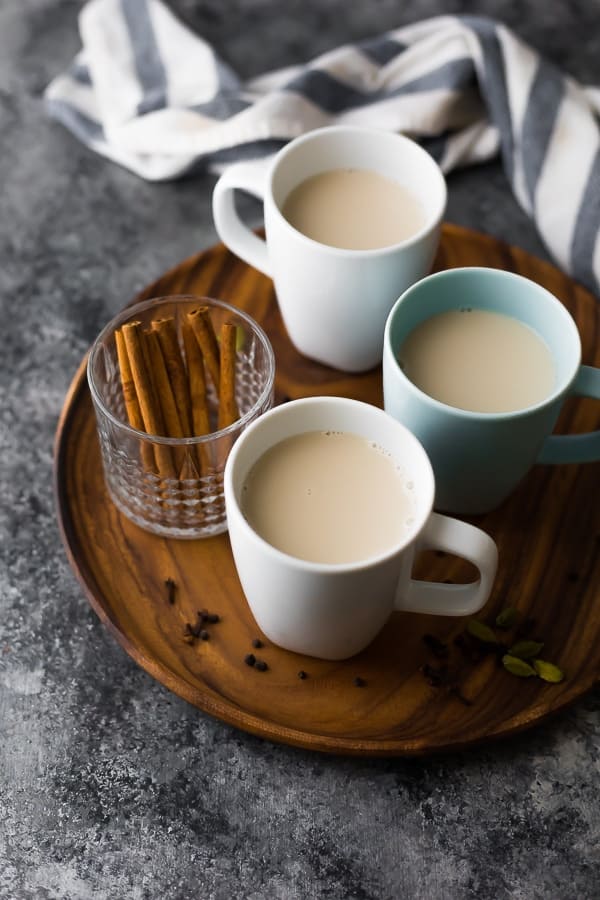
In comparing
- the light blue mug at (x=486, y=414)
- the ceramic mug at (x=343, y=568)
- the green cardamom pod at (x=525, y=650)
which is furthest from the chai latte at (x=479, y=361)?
the green cardamom pod at (x=525, y=650)

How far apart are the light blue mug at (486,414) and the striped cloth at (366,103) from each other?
1.04 ft

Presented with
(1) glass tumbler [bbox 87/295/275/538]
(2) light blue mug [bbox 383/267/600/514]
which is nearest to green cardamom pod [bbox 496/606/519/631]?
(2) light blue mug [bbox 383/267/600/514]

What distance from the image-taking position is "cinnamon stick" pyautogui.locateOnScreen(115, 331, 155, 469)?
3.50ft

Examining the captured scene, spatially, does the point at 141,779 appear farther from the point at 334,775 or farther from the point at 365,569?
the point at 365,569

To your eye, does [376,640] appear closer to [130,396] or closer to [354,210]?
[130,396]

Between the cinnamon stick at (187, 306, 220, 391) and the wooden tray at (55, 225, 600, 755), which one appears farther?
the cinnamon stick at (187, 306, 220, 391)

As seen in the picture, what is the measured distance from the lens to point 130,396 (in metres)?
1.07

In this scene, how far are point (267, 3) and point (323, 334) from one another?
799mm

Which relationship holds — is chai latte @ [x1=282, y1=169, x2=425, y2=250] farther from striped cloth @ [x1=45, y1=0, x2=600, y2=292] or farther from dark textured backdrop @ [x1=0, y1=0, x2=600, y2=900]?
dark textured backdrop @ [x1=0, y1=0, x2=600, y2=900]

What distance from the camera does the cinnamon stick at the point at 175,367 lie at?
1072 mm

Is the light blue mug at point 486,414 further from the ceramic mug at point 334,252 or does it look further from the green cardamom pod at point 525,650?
the green cardamom pod at point 525,650

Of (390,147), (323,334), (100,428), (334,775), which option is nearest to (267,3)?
(390,147)

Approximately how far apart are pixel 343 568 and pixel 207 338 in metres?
0.34

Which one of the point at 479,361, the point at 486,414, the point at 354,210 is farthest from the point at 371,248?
the point at 486,414
